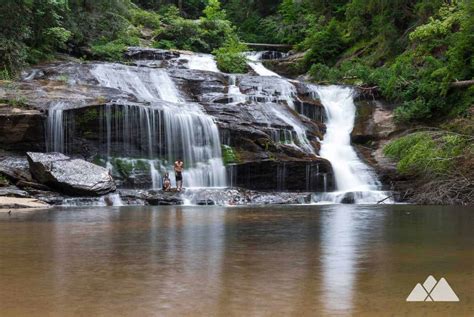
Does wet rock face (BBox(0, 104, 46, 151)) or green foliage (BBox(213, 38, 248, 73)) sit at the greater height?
green foliage (BBox(213, 38, 248, 73))

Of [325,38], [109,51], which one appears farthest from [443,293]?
[325,38]

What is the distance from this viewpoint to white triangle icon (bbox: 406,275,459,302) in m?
4.33

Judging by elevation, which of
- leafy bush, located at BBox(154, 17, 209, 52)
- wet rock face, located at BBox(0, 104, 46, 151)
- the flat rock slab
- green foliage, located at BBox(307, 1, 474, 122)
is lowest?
the flat rock slab

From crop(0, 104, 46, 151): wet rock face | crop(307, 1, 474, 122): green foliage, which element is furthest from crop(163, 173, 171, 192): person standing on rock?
crop(307, 1, 474, 122): green foliage

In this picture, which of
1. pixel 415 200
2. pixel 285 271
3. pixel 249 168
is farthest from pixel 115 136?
pixel 285 271

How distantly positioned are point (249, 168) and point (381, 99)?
9.19 m

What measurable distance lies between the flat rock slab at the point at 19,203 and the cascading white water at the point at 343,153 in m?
9.24

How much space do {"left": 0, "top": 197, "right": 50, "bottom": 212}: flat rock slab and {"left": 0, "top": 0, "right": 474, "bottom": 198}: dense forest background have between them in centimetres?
941

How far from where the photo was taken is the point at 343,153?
22766 millimetres

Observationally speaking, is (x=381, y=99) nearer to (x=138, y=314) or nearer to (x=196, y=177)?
(x=196, y=177)

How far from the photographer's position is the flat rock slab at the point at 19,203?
48.0 feet

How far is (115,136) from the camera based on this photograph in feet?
67.3

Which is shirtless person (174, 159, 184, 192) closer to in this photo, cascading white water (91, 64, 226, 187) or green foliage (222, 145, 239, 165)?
cascading white water (91, 64, 226, 187)

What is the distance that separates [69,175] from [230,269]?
1329 cm
